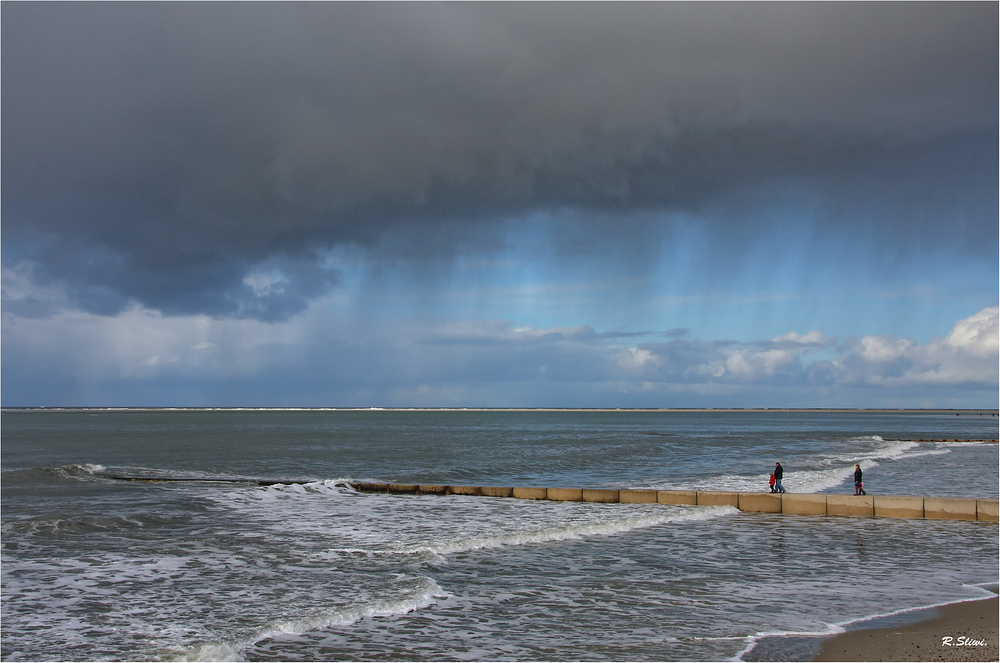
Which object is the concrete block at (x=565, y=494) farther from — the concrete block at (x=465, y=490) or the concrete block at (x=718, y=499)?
the concrete block at (x=718, y=499)

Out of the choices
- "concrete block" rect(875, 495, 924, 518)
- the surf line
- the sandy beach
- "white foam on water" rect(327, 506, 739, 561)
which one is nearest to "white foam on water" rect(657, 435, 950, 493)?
"concrete block" rect(875, 495, 924, 518)

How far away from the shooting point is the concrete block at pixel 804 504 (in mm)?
25219

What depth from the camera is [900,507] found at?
2444 centimetres

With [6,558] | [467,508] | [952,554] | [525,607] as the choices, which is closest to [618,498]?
[467,508]

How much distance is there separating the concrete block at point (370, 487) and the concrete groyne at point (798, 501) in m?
3.73

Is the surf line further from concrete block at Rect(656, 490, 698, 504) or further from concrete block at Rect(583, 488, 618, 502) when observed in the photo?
concrete block at Rect(656, 490, 698, 504)

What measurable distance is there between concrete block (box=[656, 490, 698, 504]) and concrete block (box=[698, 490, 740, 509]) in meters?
0.23

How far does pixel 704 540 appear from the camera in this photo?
20.2m

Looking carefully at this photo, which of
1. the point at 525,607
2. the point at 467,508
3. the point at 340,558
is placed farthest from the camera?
the point at 467,508

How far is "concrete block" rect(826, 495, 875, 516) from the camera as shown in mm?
24656

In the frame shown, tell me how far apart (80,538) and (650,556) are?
1624 centimetres

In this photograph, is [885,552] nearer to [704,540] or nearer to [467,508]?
[704,540]

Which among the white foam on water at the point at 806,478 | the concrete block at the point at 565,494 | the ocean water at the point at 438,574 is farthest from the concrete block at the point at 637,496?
the white foam on water at the point at 806,478

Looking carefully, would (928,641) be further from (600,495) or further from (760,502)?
(600,495)
